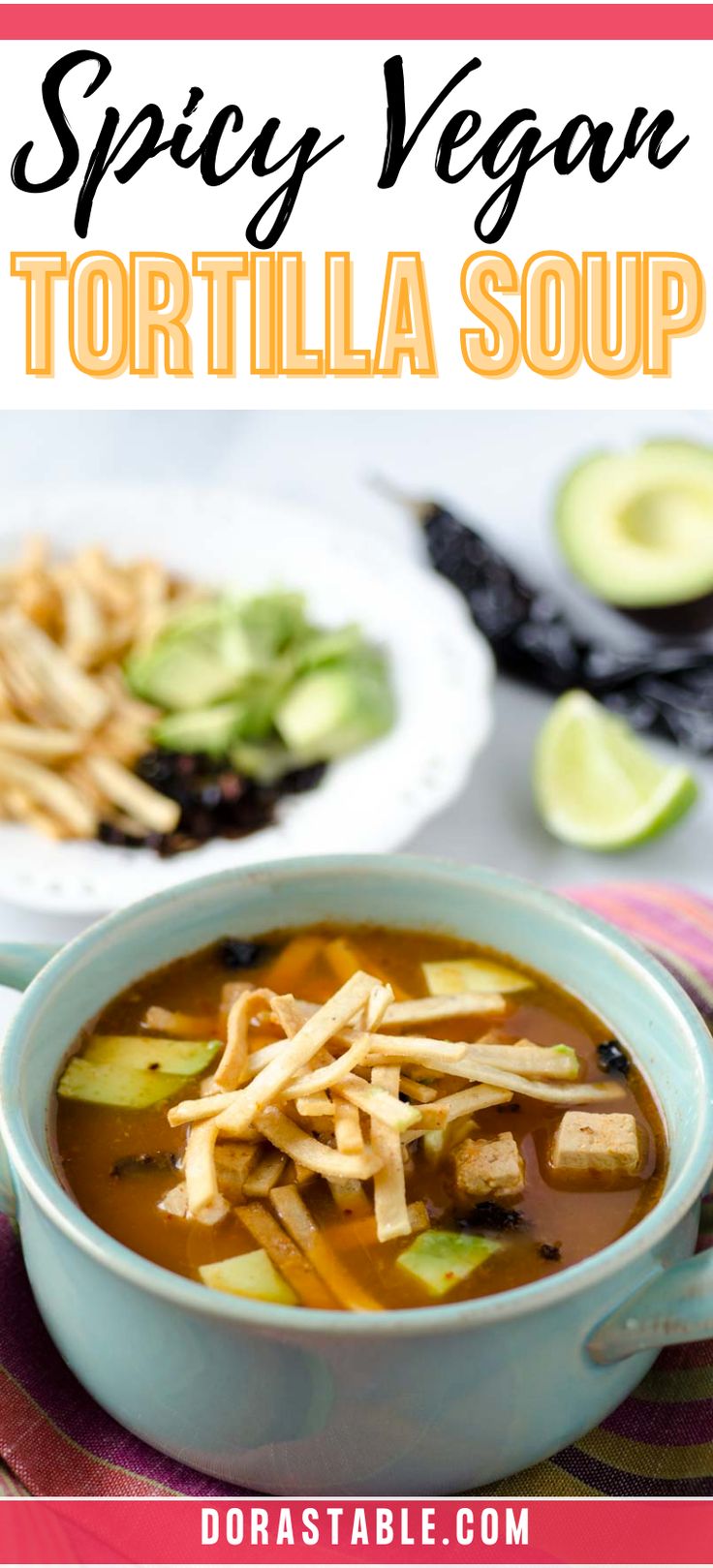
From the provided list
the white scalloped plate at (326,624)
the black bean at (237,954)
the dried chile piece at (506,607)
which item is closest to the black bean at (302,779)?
the white scalloped plate at (326,624)

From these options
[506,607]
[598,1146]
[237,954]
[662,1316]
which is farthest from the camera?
[506,607]

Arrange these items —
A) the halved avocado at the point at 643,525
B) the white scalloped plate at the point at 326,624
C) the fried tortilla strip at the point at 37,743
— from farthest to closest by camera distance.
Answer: the halved avocado at the point at 643,525, the fried tortilla strip at the point at 37,743, the white scalloped plate at the point at 326,624

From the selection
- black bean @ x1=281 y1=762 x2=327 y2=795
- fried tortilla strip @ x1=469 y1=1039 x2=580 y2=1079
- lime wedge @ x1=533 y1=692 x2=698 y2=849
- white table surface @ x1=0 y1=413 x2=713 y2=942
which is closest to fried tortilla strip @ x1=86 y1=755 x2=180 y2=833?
black bean @ x1=281 y1=762 x2=327 y2=795

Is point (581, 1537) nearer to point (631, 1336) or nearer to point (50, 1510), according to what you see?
point (631, 1336)

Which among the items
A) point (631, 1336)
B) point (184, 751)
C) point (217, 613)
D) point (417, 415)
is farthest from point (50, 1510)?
point (417, 415)

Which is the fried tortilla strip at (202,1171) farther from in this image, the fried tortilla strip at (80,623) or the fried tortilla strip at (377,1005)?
the fried tortilla strip at (80,623)

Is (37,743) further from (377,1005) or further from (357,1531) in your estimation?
(357,1531)

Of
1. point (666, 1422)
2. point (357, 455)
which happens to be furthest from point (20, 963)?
point (357, 455)
